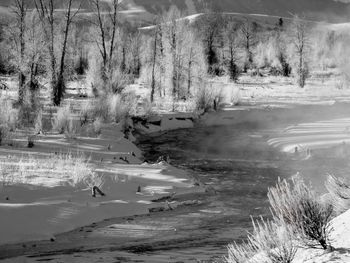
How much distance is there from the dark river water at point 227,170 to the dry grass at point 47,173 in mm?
2466

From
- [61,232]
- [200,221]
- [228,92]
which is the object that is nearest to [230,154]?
[200,221]

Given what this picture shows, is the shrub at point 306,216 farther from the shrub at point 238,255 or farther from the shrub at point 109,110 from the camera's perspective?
the shrub at point 109,110

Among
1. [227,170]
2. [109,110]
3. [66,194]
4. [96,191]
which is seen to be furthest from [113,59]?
[66,194]

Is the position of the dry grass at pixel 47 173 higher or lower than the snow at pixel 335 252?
lower

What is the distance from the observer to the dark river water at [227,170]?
8.48 m

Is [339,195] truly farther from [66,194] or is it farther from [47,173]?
[47,173]

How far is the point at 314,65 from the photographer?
6125 centimetres

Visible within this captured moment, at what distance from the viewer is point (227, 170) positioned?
15.8 m

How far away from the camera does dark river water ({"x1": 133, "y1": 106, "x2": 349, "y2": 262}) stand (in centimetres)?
848

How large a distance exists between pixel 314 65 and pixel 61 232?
57046 mm

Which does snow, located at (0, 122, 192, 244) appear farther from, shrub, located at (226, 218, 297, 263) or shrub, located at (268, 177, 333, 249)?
shrub, located at (268, 177, 333, 249)

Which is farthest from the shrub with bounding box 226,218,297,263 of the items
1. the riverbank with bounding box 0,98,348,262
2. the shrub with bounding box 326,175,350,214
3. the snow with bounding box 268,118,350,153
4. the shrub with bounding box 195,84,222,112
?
the shrub with bounding box 195,84,222,112

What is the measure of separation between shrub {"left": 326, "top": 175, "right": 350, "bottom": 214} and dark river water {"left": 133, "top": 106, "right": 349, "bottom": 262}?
1.19m

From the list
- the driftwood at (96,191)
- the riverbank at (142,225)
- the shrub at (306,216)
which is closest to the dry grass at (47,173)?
the driftwood at (96,191)
